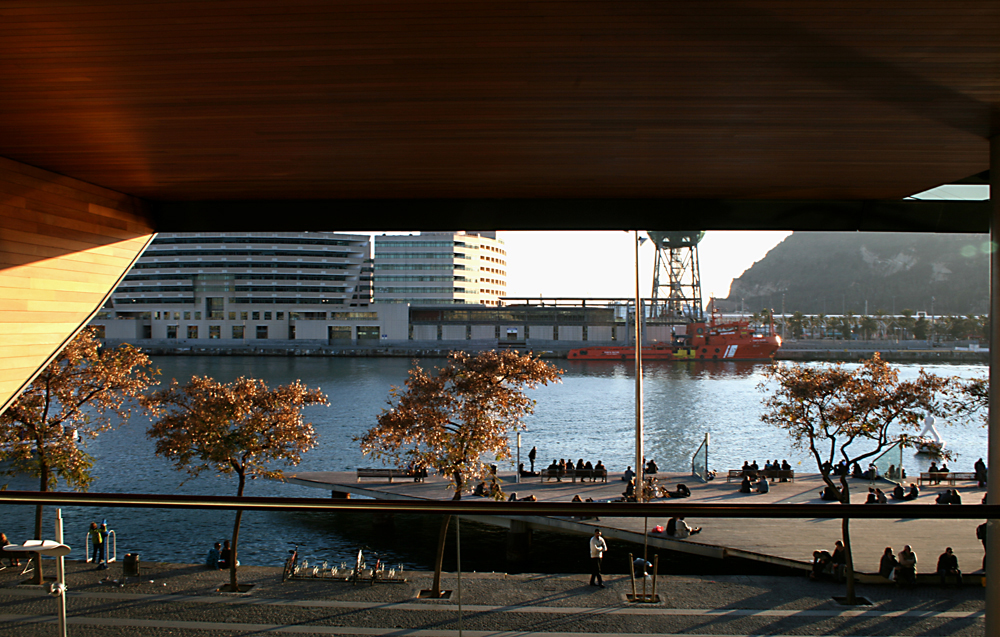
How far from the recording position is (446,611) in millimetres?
1718

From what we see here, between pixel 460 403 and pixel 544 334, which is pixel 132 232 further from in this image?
pixel 544 334

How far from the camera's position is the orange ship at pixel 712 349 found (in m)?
41.2

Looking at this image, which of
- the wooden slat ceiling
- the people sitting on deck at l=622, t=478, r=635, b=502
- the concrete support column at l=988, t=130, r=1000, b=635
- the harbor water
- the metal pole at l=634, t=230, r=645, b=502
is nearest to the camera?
the wooden slat ceiling

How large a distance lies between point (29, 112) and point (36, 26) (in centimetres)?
79

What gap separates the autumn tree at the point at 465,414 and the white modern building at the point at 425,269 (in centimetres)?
4512

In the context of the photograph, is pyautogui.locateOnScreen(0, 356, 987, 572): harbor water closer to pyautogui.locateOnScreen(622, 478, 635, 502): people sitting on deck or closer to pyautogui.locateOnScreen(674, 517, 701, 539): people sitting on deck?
pyautogui.locateOnScreen(622, 478, 635, 502): people sitting on deck

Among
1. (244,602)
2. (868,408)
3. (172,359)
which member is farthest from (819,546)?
(172,359)

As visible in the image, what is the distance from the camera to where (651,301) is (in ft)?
168

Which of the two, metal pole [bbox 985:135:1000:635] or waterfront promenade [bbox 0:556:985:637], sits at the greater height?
metal pole [bbox 985:135:1000:635]

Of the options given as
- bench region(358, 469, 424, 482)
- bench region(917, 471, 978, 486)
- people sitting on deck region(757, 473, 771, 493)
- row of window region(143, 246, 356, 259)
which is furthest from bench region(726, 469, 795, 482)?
row of window region(143, 246, 356, 259)

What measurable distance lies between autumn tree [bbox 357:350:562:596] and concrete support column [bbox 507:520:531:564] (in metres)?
0.82

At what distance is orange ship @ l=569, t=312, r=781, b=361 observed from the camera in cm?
4119

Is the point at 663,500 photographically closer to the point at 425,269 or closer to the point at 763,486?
the point at 763,486

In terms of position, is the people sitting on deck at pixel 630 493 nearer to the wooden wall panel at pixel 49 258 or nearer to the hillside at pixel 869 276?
the wooden wall panel at pixel 49 258
